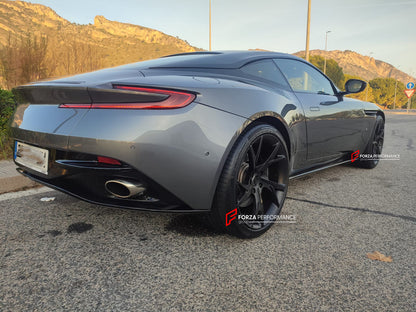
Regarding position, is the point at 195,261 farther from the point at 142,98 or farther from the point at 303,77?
the point at 303,77

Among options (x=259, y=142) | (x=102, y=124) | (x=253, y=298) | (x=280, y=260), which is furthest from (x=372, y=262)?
(x=102, y=124)

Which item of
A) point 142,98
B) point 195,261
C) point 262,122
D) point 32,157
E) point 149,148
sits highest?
point 142,98

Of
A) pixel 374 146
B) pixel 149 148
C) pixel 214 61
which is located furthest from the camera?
pixel 374 146

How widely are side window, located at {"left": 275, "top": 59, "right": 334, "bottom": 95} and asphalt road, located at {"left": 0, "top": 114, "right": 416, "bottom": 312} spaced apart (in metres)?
1.12

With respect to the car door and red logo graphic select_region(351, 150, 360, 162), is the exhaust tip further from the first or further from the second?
red logo graphic select_region(351, 150, 360, 162)

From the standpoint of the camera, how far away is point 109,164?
156 cm

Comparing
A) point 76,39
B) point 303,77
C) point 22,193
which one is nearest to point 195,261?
point 22,193

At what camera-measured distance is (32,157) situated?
73.2 inches

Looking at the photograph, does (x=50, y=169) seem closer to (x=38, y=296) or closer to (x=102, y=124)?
(x=102, y=124)

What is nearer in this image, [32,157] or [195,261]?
[195,261]

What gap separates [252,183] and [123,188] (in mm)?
846

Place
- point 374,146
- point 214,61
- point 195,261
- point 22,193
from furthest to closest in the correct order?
point 374,146, point 22,193, point 214,61, point 195,261

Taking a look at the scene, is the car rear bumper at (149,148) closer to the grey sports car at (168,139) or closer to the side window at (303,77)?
the grey sports car at (168,139)

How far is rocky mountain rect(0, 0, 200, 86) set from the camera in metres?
10.5
